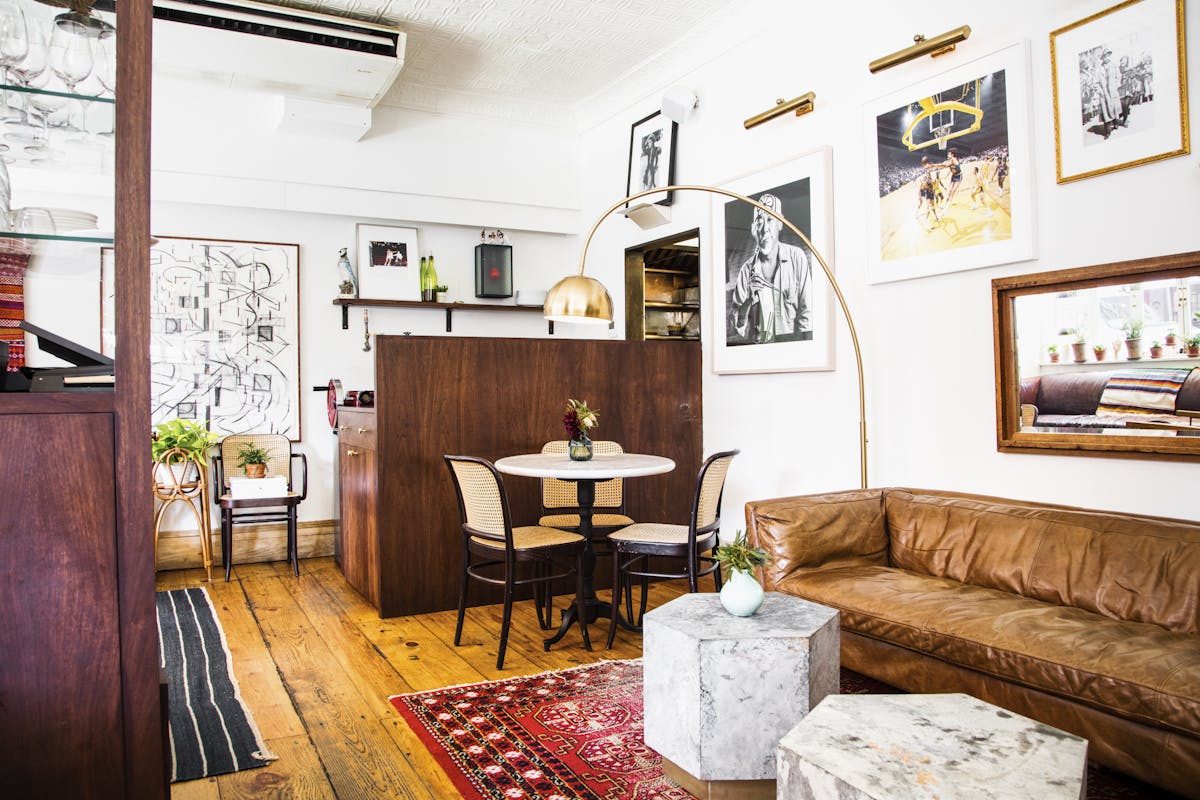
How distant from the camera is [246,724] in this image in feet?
Answer: 9.55

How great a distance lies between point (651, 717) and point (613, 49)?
4578mm

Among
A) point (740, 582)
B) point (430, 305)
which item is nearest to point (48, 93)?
point (740, 582)

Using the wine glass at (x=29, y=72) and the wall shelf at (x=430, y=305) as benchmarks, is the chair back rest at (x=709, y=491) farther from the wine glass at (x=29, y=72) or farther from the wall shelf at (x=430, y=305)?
the wall shelf at (x=430, y=305)

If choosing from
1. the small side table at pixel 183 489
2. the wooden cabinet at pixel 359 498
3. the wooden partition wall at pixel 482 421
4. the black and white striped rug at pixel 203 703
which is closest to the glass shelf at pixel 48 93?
the black and white striped rug at pixel 203 703

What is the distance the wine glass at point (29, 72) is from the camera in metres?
1.40

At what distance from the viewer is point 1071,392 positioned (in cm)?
321

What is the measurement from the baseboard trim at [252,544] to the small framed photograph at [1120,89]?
5.28 meters

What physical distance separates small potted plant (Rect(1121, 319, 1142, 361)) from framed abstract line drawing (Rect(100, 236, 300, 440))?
526cm

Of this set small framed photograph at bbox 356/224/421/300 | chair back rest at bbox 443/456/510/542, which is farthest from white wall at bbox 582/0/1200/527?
small framed photograph at bbox 356/224/421/300

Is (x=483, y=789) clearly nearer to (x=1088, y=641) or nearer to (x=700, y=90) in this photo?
(x=1088, y=641)

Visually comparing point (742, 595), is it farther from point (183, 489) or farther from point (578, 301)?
point (183, 489)

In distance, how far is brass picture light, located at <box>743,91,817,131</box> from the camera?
4328 mm

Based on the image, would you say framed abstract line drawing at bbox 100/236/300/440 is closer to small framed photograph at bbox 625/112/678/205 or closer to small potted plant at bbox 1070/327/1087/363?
small framed photograph at bbox 625/112/678/205

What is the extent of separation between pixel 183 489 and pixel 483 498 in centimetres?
276
